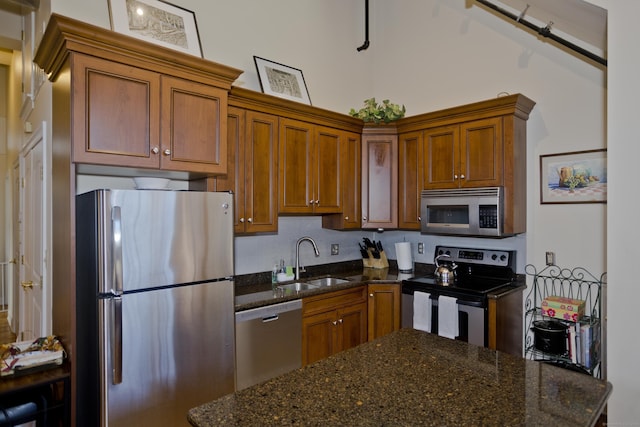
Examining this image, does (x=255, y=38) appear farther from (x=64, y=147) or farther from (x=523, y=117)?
(x=523, y=117)

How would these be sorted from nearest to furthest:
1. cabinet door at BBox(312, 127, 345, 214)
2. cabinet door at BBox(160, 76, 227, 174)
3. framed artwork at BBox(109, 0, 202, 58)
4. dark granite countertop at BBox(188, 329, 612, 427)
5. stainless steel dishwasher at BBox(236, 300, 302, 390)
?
dark granite countertop at BBox(188, 329, 612, 427), cabinet door at BBox(160, 76, 227, 174), framed artwork at BBox(109, 0, 202, 58), stainless steel dishwasher at BBox(236, 300, 302, 390), cabinet door at BBox(312, 127, 345, 214)

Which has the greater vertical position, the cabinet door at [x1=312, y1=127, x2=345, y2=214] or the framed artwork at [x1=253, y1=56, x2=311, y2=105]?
the framed artwork at [x1=253, y1=56, x2=311, y2=105]

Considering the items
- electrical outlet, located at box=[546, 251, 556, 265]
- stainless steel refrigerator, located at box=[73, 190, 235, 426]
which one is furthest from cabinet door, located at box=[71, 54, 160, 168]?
electrical outlet, located at box=[546, 251, 556, 265]

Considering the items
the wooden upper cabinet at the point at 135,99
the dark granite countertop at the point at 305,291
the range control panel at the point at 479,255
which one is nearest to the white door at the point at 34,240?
the wooden upper cabinet at the point at 135,99

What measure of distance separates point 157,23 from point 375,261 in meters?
Answer: 2.91

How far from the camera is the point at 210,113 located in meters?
2.47

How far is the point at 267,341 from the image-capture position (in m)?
2.69

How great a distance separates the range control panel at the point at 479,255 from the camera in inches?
130

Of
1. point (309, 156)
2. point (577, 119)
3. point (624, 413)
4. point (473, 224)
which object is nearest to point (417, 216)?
point (473, 224)

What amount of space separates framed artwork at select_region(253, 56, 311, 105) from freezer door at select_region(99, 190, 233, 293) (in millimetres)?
1431

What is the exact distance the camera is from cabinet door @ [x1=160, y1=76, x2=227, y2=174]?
2283 millimetres

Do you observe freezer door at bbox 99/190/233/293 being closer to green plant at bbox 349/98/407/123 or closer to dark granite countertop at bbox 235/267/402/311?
dark granite countertop at bbox 235/267/402/311

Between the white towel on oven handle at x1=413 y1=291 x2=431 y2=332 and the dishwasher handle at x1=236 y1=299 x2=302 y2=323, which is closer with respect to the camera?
the dishwasher handle at x1=236 y1=299 x2=302 y2=323

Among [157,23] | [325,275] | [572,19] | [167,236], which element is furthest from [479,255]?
[157,23]
